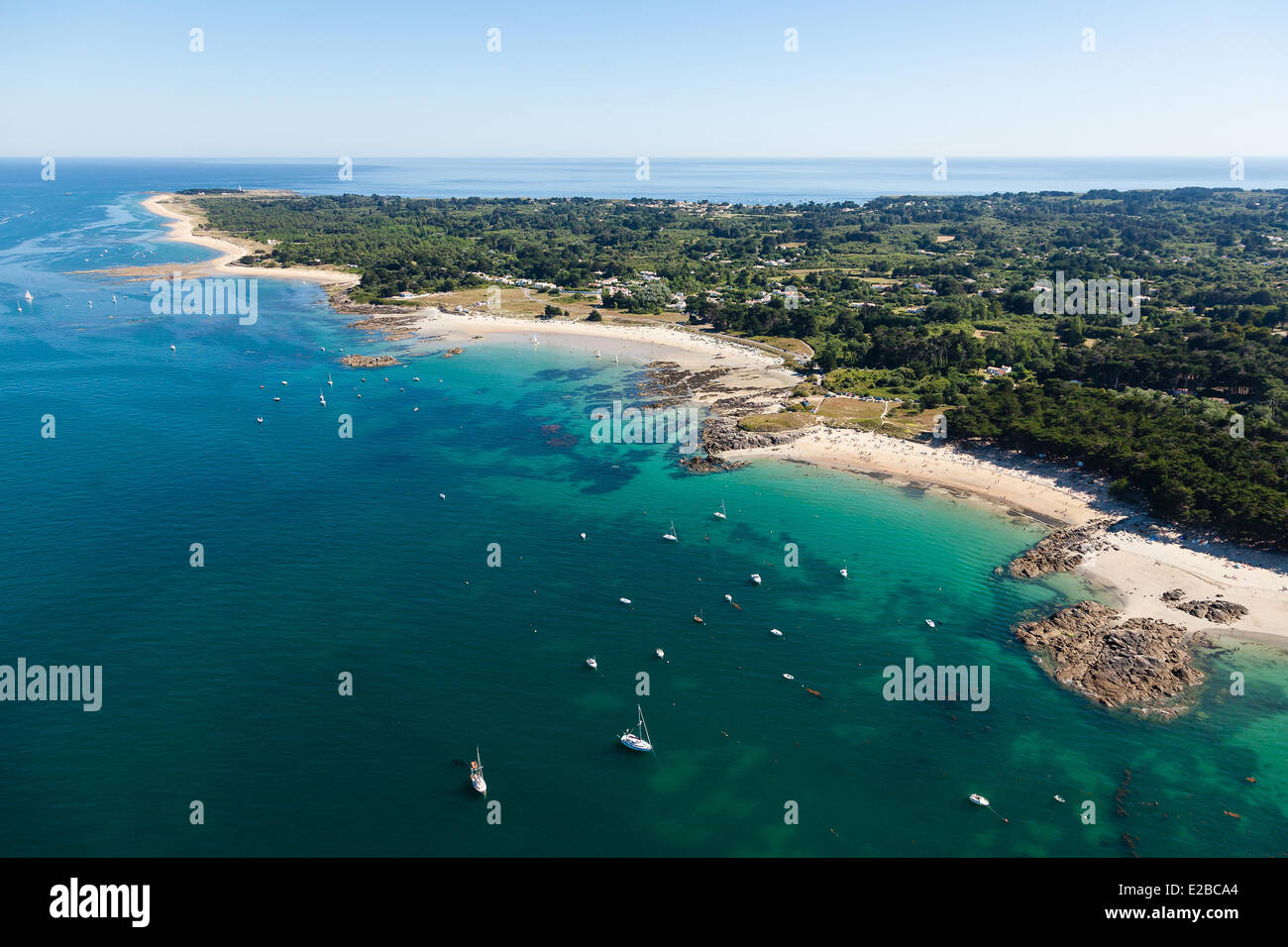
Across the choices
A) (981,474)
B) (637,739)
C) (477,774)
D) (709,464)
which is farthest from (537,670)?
(981,474)

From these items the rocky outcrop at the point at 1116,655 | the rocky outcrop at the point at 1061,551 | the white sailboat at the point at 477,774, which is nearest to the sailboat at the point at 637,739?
the white sailboat at the point at 477,774

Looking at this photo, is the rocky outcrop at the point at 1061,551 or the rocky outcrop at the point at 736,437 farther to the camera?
the rocky outcrop at the point at 736,437

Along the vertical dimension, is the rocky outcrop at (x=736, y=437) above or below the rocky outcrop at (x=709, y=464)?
above

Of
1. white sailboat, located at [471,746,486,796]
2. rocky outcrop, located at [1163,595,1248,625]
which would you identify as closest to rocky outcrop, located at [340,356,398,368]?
white sailboat, located at [471,746,486,796]

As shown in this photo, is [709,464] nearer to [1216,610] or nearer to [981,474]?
[981,474]

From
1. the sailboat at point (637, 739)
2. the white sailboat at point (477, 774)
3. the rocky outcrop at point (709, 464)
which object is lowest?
the white sailboat at point (477, 774)

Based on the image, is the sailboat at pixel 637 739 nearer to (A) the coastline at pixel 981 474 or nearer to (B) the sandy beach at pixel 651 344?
(A) the coastline at pixel 981 474

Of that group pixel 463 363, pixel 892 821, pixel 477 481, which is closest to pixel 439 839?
pixel 892 821

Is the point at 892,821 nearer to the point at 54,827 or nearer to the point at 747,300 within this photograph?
the point at 54,827
